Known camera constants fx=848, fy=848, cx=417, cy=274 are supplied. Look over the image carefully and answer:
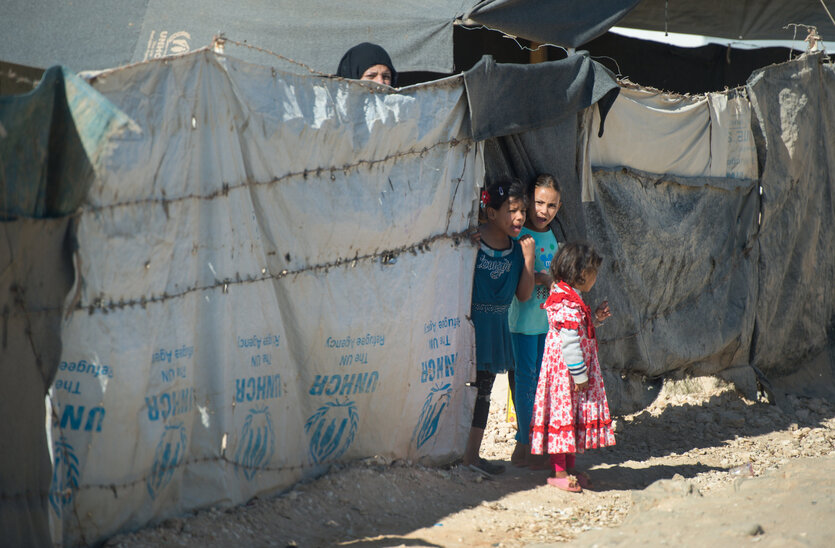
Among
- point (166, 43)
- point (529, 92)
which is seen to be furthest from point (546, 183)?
point (166, 43)

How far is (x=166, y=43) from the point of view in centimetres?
563

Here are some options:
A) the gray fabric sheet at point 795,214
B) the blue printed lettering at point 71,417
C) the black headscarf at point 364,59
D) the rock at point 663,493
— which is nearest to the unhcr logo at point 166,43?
the black headscarf at point 364,59

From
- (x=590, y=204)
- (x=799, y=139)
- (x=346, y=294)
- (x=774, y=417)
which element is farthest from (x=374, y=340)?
(x=799, y=139)

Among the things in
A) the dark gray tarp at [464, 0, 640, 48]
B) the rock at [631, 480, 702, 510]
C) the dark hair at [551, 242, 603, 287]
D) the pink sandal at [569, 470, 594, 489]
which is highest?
the dark gray tarp at [464, 0, 640, 48]

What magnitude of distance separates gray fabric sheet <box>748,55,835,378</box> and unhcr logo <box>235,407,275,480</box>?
442cm

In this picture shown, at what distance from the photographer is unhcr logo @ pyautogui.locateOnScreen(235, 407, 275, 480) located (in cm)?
331

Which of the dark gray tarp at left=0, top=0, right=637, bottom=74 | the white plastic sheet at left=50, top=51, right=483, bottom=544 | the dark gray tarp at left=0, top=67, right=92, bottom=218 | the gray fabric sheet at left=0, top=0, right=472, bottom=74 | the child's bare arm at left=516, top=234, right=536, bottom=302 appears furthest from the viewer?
the gray fabric sheet at left=0, top=0, right=472, bottom=74

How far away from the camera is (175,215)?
306 centimetres

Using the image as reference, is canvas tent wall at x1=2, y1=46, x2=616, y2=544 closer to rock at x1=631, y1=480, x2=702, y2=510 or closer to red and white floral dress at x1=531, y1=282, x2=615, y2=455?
red and white floral dress at x1=531, y1=282, x2=615, y2=455

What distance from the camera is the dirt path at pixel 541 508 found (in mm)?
3180

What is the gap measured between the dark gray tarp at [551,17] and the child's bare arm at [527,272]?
1231mm

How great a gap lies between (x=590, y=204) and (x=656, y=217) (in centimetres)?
76

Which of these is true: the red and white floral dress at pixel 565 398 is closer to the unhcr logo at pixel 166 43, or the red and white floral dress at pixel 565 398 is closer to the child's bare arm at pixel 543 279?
the child's bare arm at pixel 543 279

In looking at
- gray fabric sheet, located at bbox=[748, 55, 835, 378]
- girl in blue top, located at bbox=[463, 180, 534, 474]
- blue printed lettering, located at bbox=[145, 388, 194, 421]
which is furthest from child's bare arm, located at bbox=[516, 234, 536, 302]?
gray fabric sheet, located at bbox=[748, 55, 835, 378]
